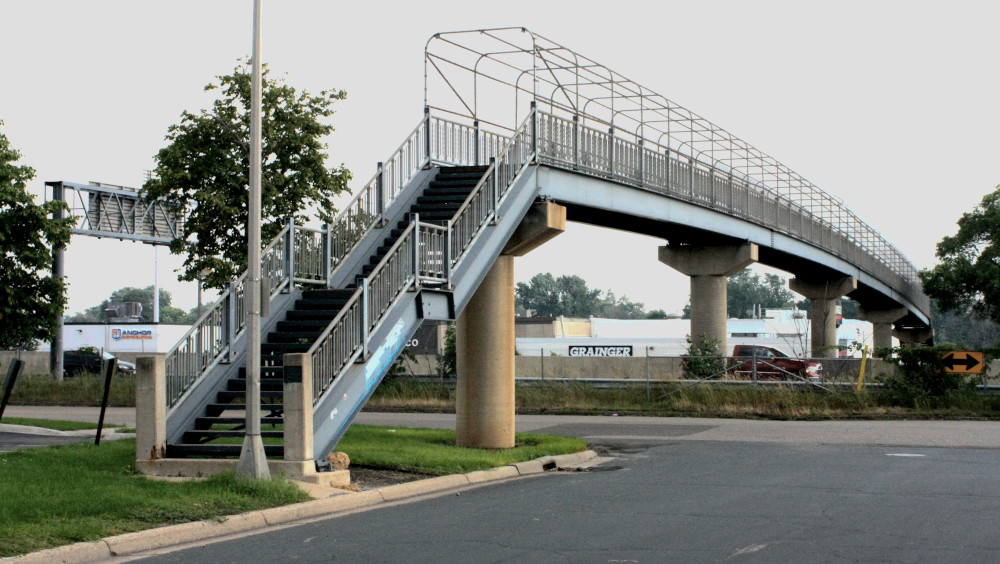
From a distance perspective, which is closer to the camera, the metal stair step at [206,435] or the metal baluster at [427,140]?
the metal stair step at [206,435]

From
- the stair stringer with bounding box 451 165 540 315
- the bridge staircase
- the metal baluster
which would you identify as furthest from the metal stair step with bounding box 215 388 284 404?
the metal baluster

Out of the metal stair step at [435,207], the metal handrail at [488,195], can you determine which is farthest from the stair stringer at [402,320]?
the metal stair step at [435,207]

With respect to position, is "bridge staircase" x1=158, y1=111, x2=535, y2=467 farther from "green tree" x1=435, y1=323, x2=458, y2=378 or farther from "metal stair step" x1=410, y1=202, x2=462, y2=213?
"green tree" x1=435, y1=323, x2=458, y2=378

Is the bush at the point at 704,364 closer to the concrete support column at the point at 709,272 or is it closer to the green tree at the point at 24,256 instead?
the concrete support column at the point at 709,272

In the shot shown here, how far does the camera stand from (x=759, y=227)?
116 ft

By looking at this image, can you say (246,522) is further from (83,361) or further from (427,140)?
(83,361)

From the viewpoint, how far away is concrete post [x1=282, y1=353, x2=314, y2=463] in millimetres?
13602

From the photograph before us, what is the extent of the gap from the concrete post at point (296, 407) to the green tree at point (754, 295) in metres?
148

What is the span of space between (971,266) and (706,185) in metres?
29.7

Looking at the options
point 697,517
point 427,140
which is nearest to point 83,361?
point 427,140

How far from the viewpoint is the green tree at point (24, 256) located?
88.5 ft

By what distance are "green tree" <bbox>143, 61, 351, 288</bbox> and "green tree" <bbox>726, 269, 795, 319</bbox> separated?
137 metres

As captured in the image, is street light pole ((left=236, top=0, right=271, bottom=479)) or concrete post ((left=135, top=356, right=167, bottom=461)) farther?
concrete post ((left=135, top=356, right=167, bottom=461))

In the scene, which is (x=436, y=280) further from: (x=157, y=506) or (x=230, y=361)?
(x=157, y=506)
